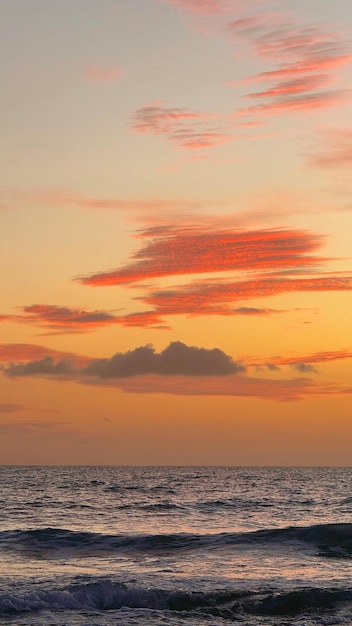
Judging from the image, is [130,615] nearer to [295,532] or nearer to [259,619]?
[259,619]

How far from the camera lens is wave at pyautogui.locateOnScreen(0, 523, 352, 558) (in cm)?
4153

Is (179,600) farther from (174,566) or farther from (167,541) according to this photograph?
(167,541)

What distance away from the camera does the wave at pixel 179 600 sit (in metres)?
25.6

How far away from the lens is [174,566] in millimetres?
35312

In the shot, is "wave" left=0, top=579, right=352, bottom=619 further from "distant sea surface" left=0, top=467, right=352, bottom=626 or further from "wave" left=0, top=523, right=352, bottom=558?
"wave" left=0, top=523, right=352, bottom=558

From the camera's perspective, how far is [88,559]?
38.2 m

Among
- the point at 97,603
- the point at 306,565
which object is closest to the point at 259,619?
the point at 97,603

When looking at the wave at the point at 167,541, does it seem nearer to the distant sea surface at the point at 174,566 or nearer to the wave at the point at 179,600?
the distant sea surface at the point at 174,566

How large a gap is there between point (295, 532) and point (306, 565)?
1082cm

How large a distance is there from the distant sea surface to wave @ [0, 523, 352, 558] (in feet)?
0.21

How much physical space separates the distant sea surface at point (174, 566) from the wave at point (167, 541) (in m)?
0.06

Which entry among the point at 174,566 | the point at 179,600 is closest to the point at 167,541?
the point at 174,566

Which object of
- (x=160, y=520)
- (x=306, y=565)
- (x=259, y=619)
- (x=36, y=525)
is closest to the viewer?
(x=259, y=619)

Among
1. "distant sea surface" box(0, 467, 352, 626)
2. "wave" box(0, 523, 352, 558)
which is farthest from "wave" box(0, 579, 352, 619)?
"wave" box(0, 523, 352, 558)
